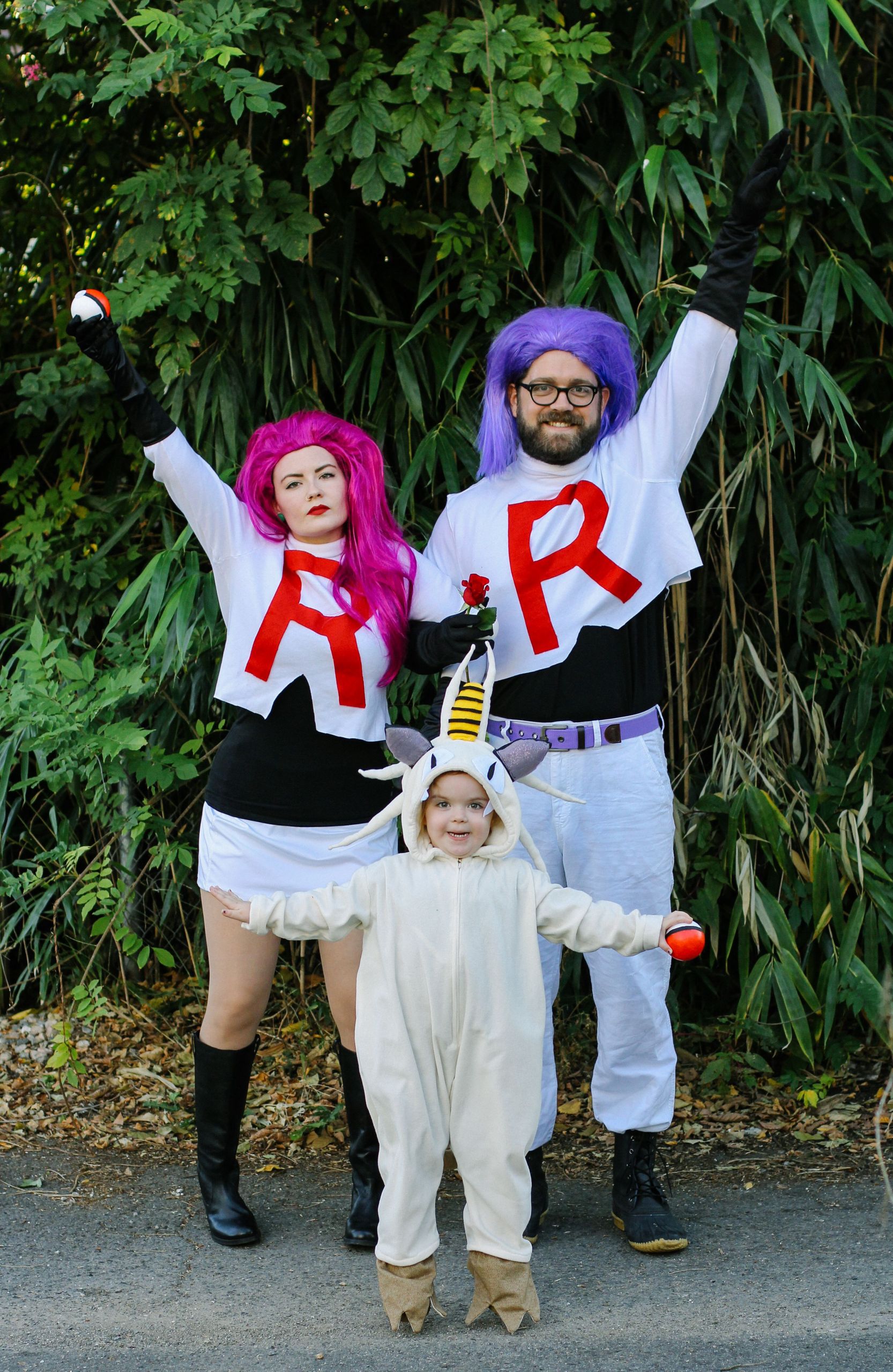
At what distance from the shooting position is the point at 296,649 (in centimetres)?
285

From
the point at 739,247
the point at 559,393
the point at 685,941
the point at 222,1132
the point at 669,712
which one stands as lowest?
the point at 222,1132

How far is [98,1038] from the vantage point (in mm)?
4145

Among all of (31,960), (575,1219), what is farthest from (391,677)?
(31,960)

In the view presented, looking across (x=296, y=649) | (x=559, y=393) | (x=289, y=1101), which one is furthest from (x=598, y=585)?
(x=289, y=1101)

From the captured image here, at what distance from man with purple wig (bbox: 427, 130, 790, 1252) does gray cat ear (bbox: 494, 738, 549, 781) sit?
260 mm

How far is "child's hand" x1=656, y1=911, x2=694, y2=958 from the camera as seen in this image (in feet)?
8.16

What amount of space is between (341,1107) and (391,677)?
1.44 m

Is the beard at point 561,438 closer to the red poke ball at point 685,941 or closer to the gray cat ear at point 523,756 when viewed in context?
the gray cat ear at point 523,756

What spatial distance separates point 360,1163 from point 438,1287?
35 cm

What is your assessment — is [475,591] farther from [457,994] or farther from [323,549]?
[457,994]

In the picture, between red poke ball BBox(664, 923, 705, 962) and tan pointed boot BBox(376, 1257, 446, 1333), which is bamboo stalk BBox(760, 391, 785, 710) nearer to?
red poke ball BBox(664, 923, 705, 962)

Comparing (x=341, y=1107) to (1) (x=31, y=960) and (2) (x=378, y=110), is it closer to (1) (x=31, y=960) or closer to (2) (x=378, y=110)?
(1) (x=31, y=960)

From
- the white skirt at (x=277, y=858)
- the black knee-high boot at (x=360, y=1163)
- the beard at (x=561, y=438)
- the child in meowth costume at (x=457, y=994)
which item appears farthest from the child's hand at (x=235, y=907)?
the beard at (x=561, y=438)

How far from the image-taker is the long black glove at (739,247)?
2736 millimetres
